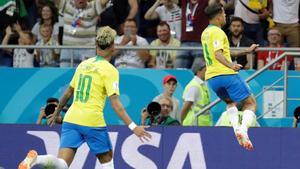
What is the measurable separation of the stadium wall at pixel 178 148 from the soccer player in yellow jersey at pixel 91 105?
2995 mm

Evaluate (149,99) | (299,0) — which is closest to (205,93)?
(149,99)

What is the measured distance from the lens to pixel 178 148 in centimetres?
1769

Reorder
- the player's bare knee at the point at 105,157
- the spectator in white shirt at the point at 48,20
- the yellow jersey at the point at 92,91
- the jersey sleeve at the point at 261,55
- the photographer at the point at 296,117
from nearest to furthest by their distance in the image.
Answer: the yellow jersey at the point at 92,91 → the player's bare knee at the point at 105,157 → the photographer at the point at 296,117 → the jersey sleeve at the point at 261,55 → the spectator in white shirt at the point at 48,20

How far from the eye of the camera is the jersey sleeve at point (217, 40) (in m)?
16.1

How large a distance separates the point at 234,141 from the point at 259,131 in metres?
0.40

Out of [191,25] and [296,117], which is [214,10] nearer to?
[296,117]

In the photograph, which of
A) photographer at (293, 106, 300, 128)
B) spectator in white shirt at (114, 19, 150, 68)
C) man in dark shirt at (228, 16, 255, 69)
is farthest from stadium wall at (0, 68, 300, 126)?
photographer at (293, 106, 300, 128)

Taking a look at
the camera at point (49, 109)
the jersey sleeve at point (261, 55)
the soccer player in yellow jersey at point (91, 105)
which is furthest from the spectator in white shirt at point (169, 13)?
the soccer player in yellow jersey at point (91, 105)

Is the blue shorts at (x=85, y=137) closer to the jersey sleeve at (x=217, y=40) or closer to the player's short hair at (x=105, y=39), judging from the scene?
the player's short hair at (x=105, y=39)

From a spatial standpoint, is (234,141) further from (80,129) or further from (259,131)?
(80,129)

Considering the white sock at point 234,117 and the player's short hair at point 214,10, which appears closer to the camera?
the player's short hair at point 214,10

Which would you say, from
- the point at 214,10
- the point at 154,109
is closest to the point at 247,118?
the point at 214,10

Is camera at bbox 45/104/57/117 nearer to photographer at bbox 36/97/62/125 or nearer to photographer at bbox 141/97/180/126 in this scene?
photographer at bbox 36/97/62/125

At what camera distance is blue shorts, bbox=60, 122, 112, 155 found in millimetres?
14617
